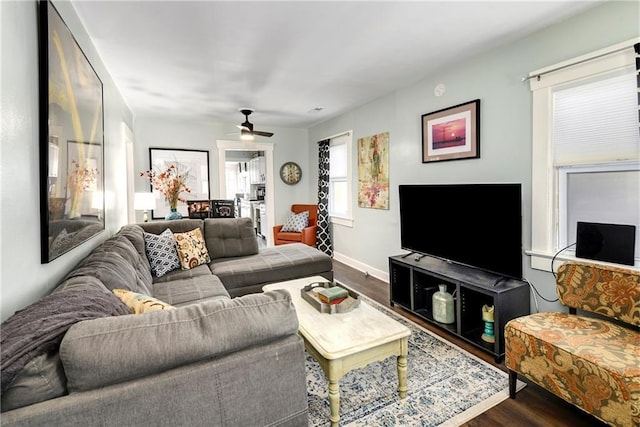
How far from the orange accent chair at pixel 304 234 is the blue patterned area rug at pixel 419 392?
3070 millimetres

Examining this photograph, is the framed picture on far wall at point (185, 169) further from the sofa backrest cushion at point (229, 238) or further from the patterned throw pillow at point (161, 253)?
the patterned throw pillow at point (161, 253)

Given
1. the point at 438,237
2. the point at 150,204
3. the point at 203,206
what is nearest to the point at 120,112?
the point at 150,204

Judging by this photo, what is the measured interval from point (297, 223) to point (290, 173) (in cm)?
104

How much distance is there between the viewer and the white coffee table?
1.63m

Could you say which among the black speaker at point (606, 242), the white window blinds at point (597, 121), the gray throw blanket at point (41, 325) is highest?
the white window blinds at point (597, 121)

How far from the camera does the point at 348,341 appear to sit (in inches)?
67.0

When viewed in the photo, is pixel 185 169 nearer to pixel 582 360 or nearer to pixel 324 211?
pixel 324 211

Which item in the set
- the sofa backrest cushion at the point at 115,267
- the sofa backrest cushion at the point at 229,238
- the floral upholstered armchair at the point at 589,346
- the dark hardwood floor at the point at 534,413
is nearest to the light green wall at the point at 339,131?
the sofa backrest cushion at the point at 115,267

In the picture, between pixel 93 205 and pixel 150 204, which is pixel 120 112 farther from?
pixel 93 205

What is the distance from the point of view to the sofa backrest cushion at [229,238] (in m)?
3.63

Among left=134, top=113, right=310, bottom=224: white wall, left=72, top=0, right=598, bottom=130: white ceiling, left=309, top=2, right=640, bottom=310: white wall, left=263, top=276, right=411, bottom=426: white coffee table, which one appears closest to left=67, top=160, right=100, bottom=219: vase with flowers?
left=72, top=0, right=598, bottom=130: white ceiling

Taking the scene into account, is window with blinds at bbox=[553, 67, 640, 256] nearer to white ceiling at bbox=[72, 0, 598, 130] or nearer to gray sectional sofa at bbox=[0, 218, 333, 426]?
white ceiling at bbox=[72, 0, 598, 130]

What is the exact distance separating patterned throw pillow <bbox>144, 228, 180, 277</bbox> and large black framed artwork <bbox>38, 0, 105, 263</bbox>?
760 millimetres

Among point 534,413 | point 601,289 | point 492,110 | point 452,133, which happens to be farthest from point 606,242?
point 452,133
